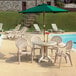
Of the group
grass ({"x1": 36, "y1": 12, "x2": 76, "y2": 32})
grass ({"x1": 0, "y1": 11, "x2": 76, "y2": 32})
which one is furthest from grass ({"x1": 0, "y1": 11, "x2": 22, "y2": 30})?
grass ({"x1": 36, "y1": 12, "x2": 76, "y2": 32})

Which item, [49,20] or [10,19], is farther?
[10,19]

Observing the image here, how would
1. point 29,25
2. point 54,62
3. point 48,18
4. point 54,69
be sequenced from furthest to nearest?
point 48,18
point 29,25
point 54,62
point 54,69

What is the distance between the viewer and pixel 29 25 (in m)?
24.2

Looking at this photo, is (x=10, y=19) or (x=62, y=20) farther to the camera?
(x=10, y=19)

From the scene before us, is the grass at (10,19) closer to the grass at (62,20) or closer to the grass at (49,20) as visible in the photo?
the grass at (49,20)

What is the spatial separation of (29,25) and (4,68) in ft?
50.5

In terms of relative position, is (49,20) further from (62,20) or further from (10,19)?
(10,19)

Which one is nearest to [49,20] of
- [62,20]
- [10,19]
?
[62,20]

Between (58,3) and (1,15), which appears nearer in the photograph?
(1,15)

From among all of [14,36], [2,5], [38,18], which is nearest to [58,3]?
[2,5]

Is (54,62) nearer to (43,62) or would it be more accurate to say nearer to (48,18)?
(43,62)

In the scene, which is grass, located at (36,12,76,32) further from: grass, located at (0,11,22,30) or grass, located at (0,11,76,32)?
grass, located at (0,11,22,30)

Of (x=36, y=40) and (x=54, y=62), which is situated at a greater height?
(x=36, y=40)

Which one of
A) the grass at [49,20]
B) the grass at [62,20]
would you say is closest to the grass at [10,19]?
the grass at [49,20]
